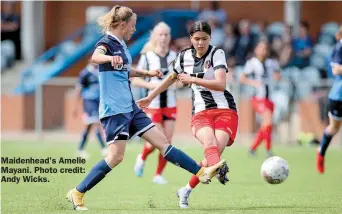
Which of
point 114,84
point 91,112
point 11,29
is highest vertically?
point 11,29

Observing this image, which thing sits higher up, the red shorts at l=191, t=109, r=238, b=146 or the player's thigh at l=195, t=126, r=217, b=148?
the red shorts at l=191, t=109, r=238, b=146

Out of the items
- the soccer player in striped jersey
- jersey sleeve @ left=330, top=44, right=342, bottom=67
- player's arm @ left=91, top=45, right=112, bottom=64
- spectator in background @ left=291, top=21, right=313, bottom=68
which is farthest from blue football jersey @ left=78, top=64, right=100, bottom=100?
player's arm @ left=91, top=45, right=112, bottom=64

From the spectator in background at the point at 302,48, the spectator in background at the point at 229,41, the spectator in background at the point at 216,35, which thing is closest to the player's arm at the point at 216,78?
the spectator in background at the point at 302,48

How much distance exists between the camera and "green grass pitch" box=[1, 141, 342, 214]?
32.2 feet

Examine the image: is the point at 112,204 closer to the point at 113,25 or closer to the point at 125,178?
the point at 113,25

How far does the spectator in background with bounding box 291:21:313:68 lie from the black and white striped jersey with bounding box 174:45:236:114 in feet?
41.3

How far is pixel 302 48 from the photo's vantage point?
75.8ft

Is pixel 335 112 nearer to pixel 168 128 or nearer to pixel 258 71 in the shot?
pixel 168 128

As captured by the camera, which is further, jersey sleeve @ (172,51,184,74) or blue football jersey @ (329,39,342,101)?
blue football jersey @ (329,39,342,101)

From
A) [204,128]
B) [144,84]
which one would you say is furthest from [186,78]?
[144,84]

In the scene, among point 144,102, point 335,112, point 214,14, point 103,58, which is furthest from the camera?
point 214,14

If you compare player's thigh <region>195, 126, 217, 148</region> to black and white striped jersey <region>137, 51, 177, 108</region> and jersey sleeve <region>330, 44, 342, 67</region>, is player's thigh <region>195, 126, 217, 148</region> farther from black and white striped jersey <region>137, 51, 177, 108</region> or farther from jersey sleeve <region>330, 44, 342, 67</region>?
jersey sleeve <region>330, 44, 342, 67</region>

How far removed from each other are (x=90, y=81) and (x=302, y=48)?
737 centimetres

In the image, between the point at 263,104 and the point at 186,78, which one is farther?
the point at 263,104
